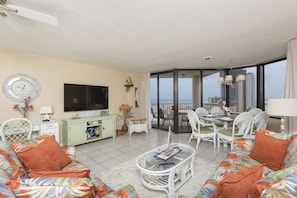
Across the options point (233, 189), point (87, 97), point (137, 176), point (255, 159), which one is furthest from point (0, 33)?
point (255, 159)

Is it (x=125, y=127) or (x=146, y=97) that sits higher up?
(x=146, y=97)

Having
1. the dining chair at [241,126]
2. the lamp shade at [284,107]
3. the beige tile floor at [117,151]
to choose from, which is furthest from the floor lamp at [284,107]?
the beige tile floor at [117,151]

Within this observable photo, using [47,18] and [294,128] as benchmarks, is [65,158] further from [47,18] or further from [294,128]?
[294,128]

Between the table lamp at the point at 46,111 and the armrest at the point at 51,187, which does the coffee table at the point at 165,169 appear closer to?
the armrest at the point at 51,187

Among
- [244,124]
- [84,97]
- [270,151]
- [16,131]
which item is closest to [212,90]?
[244,124]

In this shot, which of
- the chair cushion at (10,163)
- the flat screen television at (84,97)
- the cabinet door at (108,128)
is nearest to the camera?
the chair cushion at (10,163)

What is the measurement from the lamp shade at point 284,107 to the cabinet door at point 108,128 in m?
3.63

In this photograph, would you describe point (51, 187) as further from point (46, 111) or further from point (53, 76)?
point (53, 76)

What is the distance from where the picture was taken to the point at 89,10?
157 cm

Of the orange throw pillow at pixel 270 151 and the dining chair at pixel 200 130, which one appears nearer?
the orange throw pillow at pixel 270 151

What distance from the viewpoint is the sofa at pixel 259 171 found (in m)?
0.69

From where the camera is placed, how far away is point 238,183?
83 cm

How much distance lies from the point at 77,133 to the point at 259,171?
142 inches

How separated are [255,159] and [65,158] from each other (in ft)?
7.50
